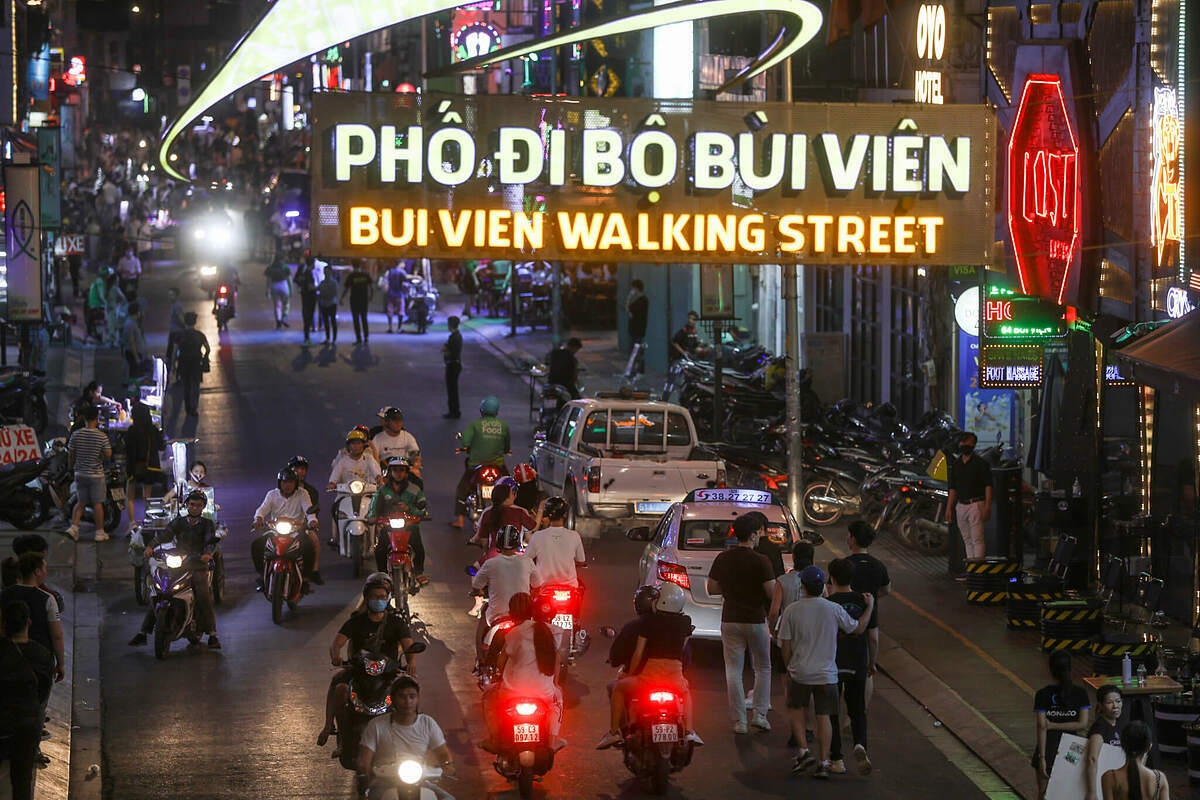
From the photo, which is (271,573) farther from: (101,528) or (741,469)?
(741,469)

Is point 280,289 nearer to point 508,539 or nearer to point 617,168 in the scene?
point 617,168

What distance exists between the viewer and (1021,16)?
21406mm

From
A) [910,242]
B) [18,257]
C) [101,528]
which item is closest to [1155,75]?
[910,242]

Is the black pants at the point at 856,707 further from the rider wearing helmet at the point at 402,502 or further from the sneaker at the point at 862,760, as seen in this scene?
the rider wearing helmet at the point at 402,502

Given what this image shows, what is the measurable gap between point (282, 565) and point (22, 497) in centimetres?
593

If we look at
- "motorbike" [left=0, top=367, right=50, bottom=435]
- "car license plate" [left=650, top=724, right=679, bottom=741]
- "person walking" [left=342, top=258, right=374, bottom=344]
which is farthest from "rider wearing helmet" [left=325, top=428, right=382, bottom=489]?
"person walking" [left=342, top=258, right=374, bottom=344]

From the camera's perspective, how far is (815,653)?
13.0 metres

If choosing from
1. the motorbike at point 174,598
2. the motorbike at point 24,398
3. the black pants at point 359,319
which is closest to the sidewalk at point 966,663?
the motorbike at point 174,598

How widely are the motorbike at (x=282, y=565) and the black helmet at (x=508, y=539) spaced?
3.93 metres

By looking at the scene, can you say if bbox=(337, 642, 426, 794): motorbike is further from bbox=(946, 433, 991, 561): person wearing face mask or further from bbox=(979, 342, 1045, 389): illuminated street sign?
bbox=(979, 342, 1045, 389): illuminated street sign

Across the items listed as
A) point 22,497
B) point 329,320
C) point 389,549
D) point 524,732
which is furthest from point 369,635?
point 329,320

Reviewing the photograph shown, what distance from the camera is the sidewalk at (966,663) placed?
540 inches

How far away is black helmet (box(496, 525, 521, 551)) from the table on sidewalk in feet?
16.1

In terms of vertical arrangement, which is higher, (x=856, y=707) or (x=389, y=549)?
(x=389, y=549)
